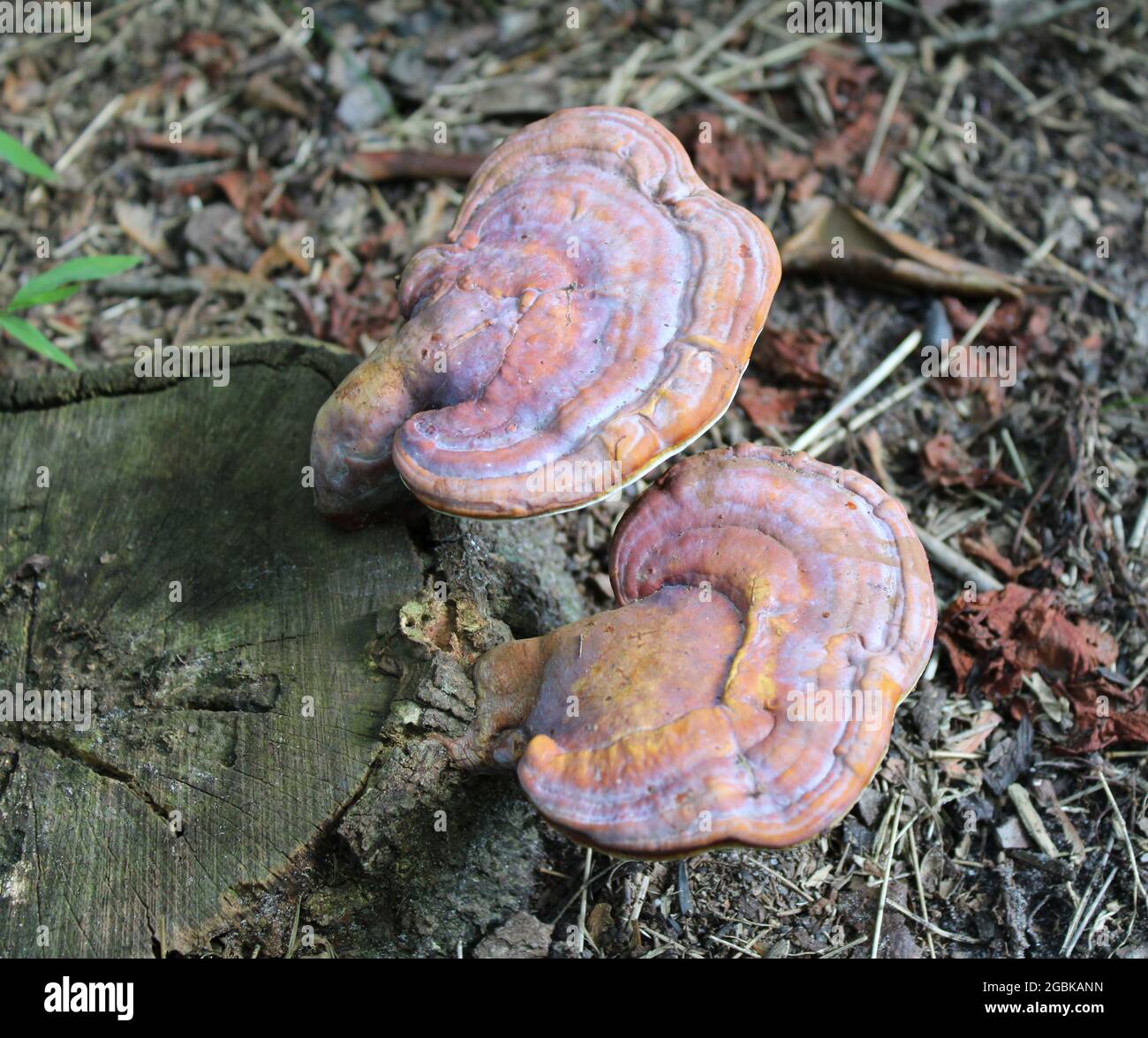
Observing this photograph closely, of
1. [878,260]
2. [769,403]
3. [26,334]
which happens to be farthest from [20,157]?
[878,260]

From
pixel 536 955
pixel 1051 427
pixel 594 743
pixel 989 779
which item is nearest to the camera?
pixel 594 743

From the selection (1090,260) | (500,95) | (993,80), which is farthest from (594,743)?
(993,80)

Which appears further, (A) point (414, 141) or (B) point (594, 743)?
(A) point (414, 141)

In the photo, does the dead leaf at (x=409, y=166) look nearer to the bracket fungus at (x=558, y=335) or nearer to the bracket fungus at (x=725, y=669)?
the bracket fungus at (x=558, y=335)

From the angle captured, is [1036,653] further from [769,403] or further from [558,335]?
[558,335]

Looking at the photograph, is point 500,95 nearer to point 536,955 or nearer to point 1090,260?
point 1090,260

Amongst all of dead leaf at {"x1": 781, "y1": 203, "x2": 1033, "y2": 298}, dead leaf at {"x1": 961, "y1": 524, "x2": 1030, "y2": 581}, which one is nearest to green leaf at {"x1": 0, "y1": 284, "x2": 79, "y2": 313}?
dead leaf at {"x1": 781, "y1": 203, "x2": 1033, "y2": 298}
